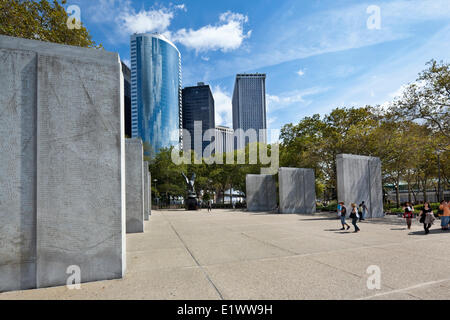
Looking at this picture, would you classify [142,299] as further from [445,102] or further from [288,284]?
[445,102]

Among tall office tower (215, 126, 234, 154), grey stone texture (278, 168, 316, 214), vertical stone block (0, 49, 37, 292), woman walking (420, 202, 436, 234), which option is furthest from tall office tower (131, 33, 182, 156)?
vertical stone block (0, 49, 37, 292)

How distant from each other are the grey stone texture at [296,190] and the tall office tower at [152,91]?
297 ft

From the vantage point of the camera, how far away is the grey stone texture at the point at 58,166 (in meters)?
4.68

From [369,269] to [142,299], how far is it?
4617 millimetres

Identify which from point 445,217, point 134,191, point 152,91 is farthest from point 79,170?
point 152,91

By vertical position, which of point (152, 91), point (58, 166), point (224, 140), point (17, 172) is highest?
point (152, 91)

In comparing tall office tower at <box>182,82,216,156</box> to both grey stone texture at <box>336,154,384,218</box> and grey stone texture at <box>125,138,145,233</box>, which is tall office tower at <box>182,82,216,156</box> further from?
grey stone texture at <box>125,138,145,233</box>

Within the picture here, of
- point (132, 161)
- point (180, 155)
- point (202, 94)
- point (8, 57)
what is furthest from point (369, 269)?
point (202, 94)

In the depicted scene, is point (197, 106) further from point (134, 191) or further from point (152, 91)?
point (134, 191)

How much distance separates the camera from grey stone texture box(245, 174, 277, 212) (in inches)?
1206

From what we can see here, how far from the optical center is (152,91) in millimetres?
112375

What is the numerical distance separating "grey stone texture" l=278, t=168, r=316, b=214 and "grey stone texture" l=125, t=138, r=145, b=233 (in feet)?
48.4

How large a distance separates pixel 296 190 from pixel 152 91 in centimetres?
10132
